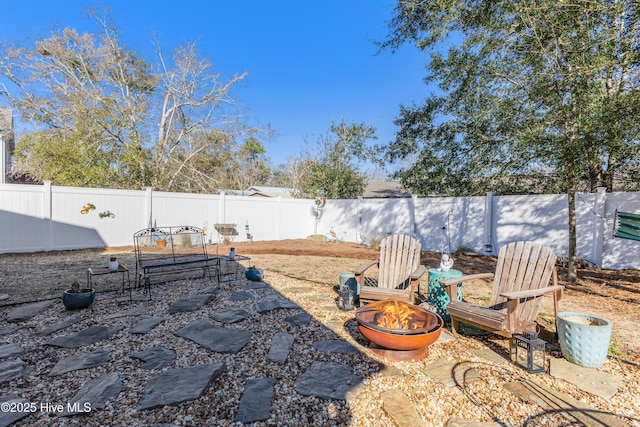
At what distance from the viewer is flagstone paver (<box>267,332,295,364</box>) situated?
7.97ft

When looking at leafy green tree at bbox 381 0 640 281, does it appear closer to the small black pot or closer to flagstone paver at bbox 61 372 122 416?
flagstone paver at bbox 61 372 122 416

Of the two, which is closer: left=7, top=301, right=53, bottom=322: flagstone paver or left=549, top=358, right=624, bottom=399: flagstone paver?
left=549, top=358, right=624, bottom=399: flagstone paver

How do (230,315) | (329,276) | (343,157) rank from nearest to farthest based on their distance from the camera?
(230,315)
(329,276)
(343,157)

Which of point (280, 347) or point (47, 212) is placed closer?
point (280, 347)

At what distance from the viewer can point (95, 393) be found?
1.92m

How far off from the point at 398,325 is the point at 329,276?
3.09 metres

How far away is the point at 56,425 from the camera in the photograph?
1646mm

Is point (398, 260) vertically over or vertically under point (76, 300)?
over

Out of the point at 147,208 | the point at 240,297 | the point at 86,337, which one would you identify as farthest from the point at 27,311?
the point at 147,208

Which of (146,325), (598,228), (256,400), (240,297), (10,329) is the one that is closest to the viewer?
(256,400)

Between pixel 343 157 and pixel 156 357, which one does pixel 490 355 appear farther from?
pixel 343 157

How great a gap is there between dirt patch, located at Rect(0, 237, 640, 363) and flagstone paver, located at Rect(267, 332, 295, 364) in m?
2.20

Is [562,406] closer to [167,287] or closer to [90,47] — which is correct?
[167,287]

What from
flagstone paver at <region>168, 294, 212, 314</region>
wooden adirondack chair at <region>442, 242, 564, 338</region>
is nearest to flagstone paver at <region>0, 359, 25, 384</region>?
flagstone paver at <region>168, 294, 212, 314</region>
